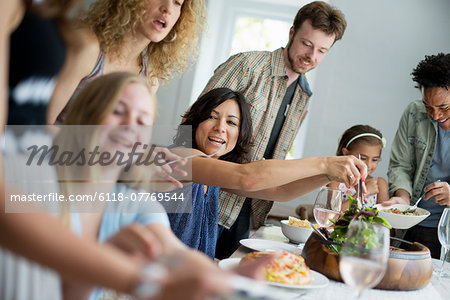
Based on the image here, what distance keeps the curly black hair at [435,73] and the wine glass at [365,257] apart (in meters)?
1.69

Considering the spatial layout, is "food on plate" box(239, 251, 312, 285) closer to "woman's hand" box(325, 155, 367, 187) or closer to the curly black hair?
"woman's hand" box(325, 155, 367, 187)

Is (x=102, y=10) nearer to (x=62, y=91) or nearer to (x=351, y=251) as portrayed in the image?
(x=62, y=91)

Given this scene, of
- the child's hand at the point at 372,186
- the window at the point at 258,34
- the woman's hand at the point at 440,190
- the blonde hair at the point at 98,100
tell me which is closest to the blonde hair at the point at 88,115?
the blonde hair at the point at 98,100

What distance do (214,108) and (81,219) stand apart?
1124 millimetres

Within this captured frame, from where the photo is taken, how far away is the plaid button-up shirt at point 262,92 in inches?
91.7

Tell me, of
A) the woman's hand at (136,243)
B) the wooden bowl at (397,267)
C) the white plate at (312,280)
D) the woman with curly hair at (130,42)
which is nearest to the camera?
the woman's hand at (136,243)

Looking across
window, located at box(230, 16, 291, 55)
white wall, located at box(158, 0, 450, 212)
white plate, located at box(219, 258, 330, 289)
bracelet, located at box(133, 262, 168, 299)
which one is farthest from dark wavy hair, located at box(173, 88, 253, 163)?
window, located at box(230, 16, 291, 55)

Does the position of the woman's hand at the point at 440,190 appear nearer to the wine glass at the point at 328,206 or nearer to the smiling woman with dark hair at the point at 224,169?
the smiling woman with dark hair at the point at 224,169

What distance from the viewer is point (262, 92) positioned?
7.93ft

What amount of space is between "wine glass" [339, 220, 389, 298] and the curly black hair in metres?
1.69

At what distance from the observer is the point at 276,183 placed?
4.99ft

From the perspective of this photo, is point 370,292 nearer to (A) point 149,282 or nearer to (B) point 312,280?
(B) point 312,280

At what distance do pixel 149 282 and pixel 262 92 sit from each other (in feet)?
6.51

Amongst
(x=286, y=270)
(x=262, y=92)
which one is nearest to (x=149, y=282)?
(x=286, y=270)
